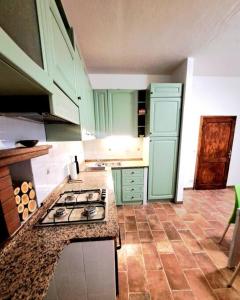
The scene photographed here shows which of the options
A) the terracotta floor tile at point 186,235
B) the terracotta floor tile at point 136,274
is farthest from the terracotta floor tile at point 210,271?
the terracotta floor tile at point 136,274

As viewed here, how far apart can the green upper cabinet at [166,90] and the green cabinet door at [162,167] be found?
2.63 ft

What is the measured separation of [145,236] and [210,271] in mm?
808

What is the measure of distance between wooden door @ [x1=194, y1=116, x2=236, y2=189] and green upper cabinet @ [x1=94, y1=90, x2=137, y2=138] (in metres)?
1.78

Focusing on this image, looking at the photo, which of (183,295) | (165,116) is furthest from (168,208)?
(165,116)

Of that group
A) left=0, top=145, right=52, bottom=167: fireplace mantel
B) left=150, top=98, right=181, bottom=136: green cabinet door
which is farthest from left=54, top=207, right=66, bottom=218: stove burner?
left=150, top=98, right=181, bottom=136: green cabinet door

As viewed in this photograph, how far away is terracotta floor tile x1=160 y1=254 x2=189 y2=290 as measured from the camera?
136cm

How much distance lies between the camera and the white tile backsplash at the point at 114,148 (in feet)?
10.1

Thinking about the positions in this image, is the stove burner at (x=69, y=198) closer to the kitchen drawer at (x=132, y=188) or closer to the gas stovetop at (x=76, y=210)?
the gas stovetop at (x=76, y=210)

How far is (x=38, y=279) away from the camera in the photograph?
0.59 metres

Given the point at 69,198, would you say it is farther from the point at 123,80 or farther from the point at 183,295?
the point at 123,80

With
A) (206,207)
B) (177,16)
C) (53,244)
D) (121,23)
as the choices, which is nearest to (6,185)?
(53,244)

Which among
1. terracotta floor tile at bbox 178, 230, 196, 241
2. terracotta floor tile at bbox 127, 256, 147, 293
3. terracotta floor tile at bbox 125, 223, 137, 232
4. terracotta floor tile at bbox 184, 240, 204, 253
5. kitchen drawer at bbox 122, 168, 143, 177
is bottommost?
terracotta floor tile at bbox 127, 256, 147, 293

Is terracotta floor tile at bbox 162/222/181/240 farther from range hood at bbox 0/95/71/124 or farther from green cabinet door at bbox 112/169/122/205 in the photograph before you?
range hood at bbox 0/95/71/124

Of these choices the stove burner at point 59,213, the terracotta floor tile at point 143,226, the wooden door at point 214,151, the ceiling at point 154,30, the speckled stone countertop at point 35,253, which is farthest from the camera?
the wooden door at point 214,151
